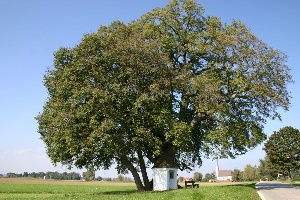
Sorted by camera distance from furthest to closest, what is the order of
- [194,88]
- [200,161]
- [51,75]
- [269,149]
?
[269,149]
[200,161]
[51,75]
[194,88]

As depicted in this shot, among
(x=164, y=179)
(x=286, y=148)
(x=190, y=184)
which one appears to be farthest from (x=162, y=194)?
(x=286, y=148)

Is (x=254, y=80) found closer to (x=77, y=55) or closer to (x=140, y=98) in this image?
(x=140, y=98)

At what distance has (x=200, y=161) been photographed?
150 ft

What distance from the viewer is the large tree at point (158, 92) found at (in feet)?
114

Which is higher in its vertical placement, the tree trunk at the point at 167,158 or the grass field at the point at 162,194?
the tree trunk at the point at 167,158

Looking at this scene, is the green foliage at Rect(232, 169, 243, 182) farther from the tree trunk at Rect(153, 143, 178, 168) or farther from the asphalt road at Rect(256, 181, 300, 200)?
the tree trunk at Rect(153, 143, 178, 168)

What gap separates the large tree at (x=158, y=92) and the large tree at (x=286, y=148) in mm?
54463

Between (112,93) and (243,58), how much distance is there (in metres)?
14.4

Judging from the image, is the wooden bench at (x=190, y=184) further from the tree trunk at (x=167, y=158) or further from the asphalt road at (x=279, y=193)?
the asphalt road at (x=279, y=193)

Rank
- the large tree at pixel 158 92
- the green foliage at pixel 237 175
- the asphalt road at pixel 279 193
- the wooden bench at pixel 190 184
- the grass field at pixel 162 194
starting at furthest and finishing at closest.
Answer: the green foliage at pixel 237 175
the wooden bench at pixel 190 184
the large tree at pixel 158 92
the asphalt road at pixel 279 193
the grass field at pixel 162 194

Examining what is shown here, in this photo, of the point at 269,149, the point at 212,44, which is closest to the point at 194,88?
the point at 212,44

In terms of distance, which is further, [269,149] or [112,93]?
[269,149]

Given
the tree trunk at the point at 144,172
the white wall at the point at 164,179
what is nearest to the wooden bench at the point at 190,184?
the white wall at the point at 164,179

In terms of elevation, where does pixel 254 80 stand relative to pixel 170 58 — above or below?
below
